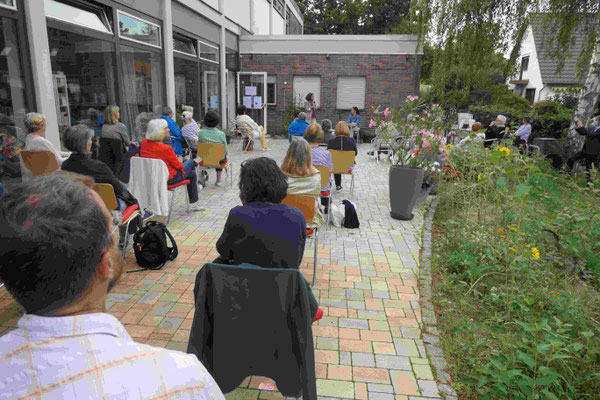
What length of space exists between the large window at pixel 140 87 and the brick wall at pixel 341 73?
7246 mm

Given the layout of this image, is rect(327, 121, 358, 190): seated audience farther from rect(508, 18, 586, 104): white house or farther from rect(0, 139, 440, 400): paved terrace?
rect(508, 18, 586, 104): white house

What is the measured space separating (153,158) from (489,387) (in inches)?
162

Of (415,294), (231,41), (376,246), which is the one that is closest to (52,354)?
(415,294)

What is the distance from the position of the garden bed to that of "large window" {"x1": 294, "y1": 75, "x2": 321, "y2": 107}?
11.3 metres

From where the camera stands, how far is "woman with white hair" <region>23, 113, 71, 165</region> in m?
4.36

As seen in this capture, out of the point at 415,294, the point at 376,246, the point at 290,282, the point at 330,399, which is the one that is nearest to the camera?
the point at 290,282

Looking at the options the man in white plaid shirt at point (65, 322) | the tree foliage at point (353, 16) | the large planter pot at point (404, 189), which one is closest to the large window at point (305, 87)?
the large planter pot at point (404, 189)

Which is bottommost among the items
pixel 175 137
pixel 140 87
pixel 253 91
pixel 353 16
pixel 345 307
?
pixel 345 307

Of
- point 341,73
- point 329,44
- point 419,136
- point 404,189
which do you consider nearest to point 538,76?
point 341,73

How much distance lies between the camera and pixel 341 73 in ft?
50.9

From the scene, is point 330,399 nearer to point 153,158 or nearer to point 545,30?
point 153,158

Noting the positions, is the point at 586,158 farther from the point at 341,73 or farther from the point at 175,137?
the point at 341,73

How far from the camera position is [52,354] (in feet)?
2.27

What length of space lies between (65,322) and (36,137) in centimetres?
458
